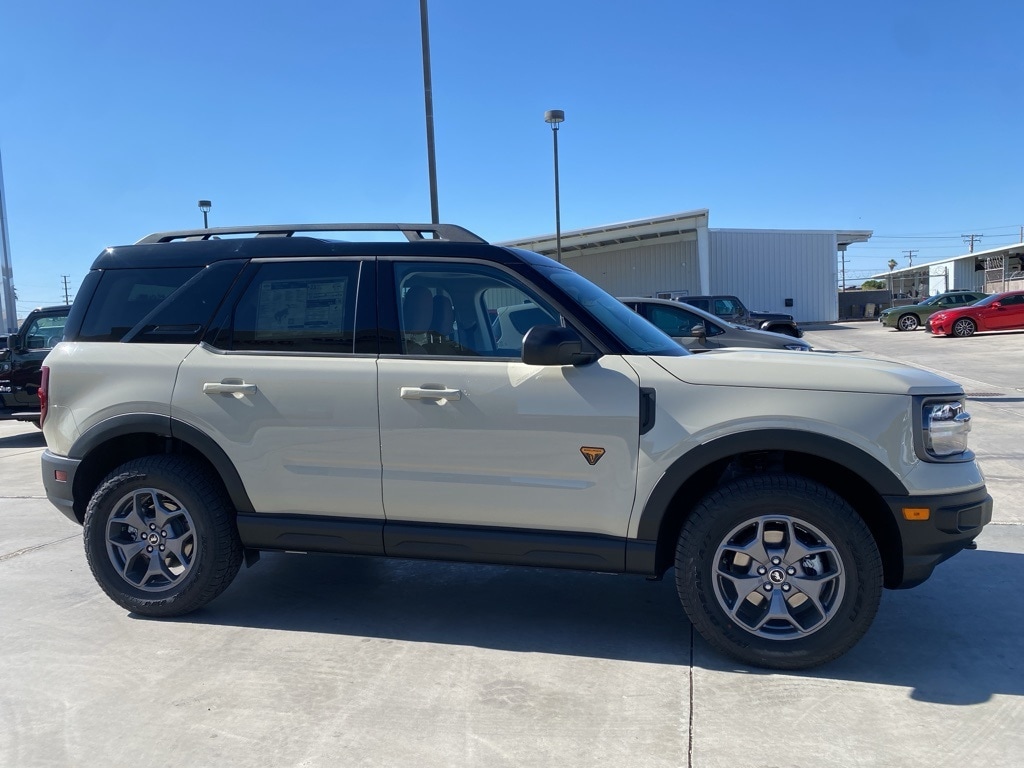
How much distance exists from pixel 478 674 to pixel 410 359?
1.48 m

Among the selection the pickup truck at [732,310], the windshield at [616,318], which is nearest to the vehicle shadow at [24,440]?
the windshield at [616,318]

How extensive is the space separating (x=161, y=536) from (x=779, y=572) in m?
3.08

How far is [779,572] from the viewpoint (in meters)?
3.41

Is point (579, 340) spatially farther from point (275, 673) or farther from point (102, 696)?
point (102, 696)

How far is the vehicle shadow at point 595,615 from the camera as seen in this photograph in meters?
3.51

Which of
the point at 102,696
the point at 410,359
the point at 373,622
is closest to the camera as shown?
the point at 102,696

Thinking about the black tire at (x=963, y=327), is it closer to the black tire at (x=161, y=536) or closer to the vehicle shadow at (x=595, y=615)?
the vehicle shadow at (x=595, y=615)

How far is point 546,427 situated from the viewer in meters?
3.54

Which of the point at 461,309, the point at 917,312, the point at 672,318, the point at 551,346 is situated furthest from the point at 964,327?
the point at 551,346

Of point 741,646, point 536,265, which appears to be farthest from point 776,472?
point 536,265

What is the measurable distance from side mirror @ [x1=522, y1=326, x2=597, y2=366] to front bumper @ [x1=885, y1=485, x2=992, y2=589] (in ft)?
4.79

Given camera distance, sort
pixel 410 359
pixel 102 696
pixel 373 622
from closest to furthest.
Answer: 1. pixel 102 696
2. pixel 410 359
3. pixel 373 622

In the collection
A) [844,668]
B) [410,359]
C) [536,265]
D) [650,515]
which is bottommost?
[844,668]

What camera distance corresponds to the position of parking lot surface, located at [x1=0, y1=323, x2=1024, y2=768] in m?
2.89
